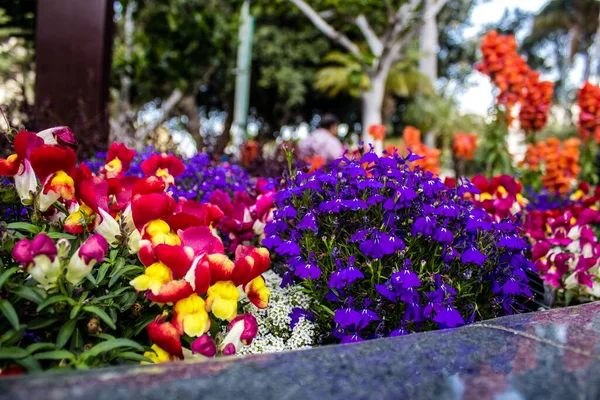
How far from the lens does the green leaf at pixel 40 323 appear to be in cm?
127

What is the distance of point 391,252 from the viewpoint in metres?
1.78

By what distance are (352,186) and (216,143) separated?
140 inches

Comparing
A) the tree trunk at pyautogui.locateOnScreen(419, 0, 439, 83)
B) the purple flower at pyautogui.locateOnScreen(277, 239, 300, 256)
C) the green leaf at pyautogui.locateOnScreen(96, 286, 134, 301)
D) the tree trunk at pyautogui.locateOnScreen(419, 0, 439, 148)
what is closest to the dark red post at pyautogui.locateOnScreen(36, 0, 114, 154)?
the purple flower at pyautogui.locateOnScreen(277, 239, 300, 256)

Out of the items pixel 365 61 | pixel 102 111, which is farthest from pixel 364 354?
pixel 365 61

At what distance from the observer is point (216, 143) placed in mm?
5371

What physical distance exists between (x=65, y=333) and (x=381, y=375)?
778mm

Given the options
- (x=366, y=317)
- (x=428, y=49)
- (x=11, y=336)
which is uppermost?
(x=428, y=49)

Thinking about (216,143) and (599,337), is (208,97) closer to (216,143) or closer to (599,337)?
(216,143)

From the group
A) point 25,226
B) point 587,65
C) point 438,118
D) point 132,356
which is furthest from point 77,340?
point 587,65

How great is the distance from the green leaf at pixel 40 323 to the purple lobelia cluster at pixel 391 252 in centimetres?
80

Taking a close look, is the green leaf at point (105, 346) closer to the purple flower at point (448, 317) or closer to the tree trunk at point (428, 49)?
the purple flower at point (448, 317)

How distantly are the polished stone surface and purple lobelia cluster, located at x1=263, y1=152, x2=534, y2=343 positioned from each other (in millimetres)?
413

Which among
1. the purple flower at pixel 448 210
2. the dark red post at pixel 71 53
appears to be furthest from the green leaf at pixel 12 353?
the dark red post at pixel 71 53

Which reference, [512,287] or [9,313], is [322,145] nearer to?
[512,287]
